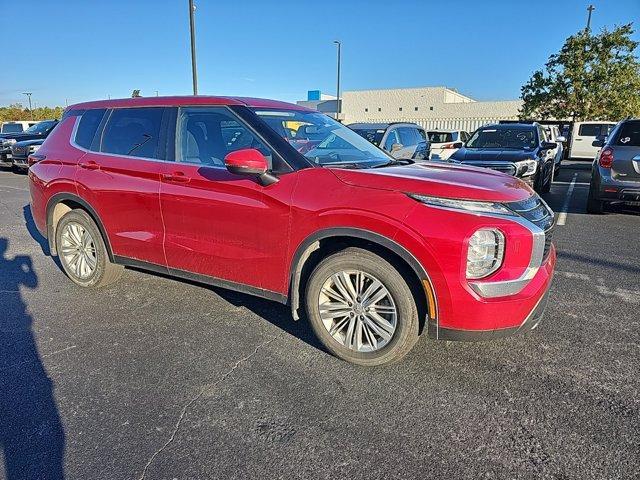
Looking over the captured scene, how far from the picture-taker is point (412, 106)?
5875cm

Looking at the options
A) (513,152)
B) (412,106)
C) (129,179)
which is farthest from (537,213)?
(412,106)

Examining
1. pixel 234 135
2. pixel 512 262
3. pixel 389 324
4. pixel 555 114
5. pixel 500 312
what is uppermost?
pixel 555 114

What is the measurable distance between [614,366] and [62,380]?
370 centimetres

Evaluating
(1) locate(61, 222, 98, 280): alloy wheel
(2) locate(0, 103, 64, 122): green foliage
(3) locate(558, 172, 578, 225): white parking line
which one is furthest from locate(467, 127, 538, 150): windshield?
(2) locate(0, 103, 64, 122): green foliage

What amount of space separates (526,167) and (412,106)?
54.0 m

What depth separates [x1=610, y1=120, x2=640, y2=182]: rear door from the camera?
23.3 feet

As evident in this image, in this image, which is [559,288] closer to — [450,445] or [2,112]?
[450,445]

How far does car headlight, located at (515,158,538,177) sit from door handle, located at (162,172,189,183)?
6.28 meters

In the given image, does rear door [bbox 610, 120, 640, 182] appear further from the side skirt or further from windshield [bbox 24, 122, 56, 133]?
windshield [bbox 24, 122, 56, 133]

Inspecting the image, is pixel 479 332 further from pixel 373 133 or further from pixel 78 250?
pixel 373 133

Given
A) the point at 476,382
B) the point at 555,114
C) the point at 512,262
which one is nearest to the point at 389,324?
the point at 476,382

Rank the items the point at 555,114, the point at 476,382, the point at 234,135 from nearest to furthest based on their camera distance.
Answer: the point at 476,382, the point at 234,135, the point at 555,114

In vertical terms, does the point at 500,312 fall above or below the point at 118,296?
above

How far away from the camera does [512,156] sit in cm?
827
